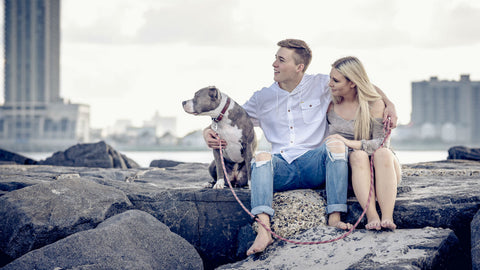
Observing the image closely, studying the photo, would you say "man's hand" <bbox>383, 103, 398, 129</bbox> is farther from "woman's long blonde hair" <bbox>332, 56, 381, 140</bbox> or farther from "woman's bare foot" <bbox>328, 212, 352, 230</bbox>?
"woman's bare foot" <bbox>328, 212, 352, 230</bbox>

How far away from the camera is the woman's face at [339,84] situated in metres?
3.95

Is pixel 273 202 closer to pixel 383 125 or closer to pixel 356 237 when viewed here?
pixel 356 237

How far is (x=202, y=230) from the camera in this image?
4520mm

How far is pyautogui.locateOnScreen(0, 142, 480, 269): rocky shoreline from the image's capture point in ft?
11.0

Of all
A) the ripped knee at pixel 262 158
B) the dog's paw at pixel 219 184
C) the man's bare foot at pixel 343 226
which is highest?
the ripped knee at pixel 262 158

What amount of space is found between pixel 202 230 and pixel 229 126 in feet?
3.20

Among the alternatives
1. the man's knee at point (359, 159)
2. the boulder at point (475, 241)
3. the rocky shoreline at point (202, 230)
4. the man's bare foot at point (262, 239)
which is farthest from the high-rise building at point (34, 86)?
the boulder at point (475, 241)

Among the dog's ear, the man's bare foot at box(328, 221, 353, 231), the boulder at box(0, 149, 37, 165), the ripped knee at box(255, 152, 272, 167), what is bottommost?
the man's bare foot at box(328, 221, 353, 231)

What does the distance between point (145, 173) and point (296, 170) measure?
3164 mm

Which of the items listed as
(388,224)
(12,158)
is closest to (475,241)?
(388,224)

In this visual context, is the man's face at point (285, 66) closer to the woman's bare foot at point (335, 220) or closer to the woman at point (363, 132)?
the woman at point (363, 132)

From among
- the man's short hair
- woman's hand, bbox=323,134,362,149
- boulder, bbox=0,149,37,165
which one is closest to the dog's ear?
the man's short hair

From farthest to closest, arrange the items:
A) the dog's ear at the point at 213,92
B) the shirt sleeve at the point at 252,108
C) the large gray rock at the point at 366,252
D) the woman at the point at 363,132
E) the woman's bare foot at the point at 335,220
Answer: the shirt sleeve at the point at 252,108
the dog's ear at the point at 213,92
the woman's bare foot at the point at 335,220
the woman at the point at 363,132
the large gray rock at the point at 366,252

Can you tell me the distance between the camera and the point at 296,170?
13.5ft
